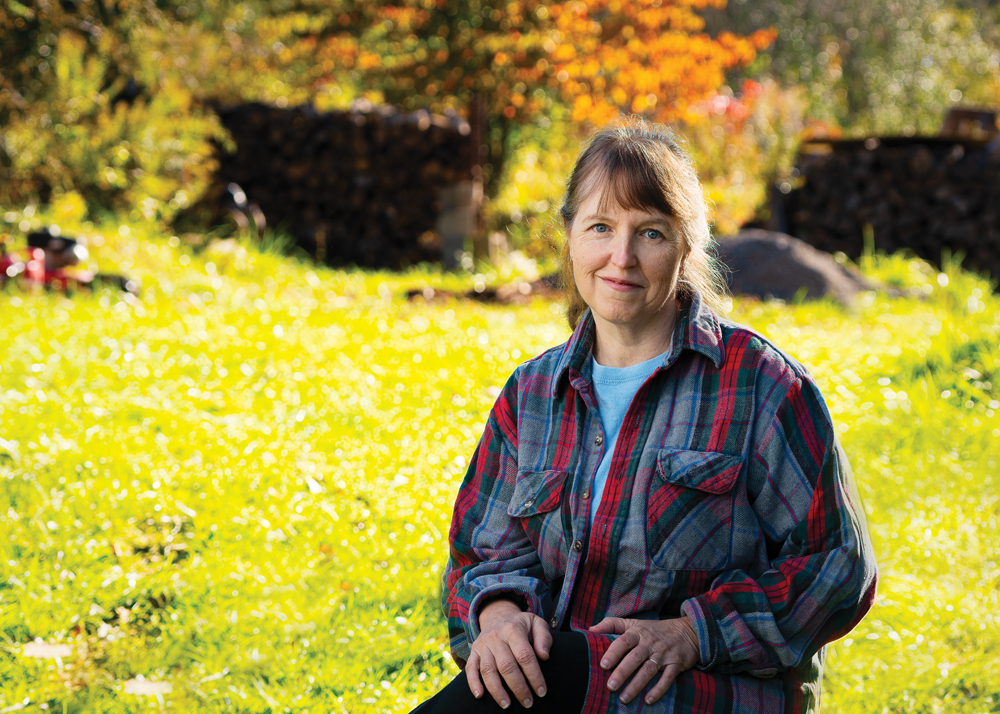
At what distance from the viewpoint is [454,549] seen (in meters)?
1.54

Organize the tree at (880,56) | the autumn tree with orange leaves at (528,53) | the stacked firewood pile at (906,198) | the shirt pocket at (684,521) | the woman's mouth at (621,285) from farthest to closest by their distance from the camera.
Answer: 1. the tree at (880,56)
2. the autumn tree with orange leaves at (528,53)
3. the stacked firewood pile at (906,198)
4. the woman's mouth at (621,285)
5. the shirt pocket at (684,521)

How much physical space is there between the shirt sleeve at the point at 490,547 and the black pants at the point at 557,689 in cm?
12

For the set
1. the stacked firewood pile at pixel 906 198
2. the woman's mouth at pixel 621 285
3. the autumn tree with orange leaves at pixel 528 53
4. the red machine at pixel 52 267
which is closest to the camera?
the woman's mouth at pixel 621 285

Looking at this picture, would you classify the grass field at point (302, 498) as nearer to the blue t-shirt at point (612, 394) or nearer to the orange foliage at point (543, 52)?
the blue t-shirt at point (612, 394)

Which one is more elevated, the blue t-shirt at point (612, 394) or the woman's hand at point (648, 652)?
the blue t-shirt at point (612, 394)

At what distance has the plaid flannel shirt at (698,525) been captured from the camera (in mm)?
1277

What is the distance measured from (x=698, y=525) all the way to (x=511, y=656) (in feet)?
1.21

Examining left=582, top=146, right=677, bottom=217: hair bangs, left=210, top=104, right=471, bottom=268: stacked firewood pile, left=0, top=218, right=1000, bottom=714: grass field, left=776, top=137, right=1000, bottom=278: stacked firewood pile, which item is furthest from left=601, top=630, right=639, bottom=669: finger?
left=776, top=137, right=1000, bottom=278: stacked firewood pile

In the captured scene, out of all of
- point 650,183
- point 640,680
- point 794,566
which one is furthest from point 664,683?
point 650,183

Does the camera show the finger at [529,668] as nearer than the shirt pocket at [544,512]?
Yes

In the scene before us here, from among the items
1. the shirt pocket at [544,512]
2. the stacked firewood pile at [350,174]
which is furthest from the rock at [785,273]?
the shirt pocket at [544,512]

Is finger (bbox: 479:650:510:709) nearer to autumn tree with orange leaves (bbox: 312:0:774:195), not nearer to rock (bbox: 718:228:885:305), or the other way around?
rock (bbox: 718:228:885:305)

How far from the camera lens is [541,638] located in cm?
128

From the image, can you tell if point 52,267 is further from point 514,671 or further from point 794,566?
point 794,566
